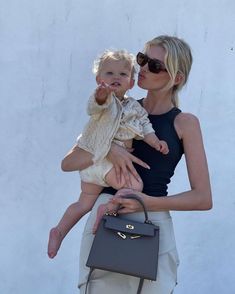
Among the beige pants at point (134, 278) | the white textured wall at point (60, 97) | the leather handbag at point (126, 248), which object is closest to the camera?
the leather handbag at point (126, 248)

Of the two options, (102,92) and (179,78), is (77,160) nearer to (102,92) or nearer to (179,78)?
(102,92)

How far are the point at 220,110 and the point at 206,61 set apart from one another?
28cm

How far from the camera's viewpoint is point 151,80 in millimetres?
3158

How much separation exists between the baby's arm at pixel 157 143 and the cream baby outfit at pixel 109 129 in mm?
27

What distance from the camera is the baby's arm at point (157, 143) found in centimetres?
302

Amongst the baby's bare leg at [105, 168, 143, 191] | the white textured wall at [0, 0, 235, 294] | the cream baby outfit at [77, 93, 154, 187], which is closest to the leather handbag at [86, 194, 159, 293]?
the baby's bare leg at [105, 168, 143, 191]

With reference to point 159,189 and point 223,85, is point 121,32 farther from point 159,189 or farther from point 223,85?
point 159,189

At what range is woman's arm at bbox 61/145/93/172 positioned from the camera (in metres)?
3.12

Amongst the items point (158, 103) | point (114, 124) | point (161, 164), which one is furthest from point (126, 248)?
point (158, 103)

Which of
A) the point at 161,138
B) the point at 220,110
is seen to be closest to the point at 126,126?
the point at 161,138

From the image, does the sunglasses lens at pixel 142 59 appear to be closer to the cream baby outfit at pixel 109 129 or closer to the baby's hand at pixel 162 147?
the cream baby outfit at pixel 109 129

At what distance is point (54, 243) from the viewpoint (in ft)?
10.6

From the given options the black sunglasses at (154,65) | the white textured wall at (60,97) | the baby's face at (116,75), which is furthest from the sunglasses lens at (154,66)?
the white textured wall at (60,97)

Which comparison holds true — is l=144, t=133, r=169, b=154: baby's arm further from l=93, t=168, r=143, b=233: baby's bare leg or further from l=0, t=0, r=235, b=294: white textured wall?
l=0, t=0, r=235, b=294: white textured wall
